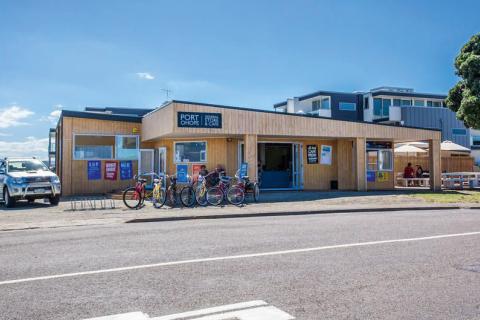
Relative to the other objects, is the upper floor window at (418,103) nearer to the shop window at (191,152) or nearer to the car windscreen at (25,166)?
the shop window at (191,152)

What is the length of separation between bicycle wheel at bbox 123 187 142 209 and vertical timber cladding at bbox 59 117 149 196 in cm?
762

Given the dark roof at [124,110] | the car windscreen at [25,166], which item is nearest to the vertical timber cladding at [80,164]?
the car windscreen at [25,166]

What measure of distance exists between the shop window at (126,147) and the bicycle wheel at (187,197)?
822cm

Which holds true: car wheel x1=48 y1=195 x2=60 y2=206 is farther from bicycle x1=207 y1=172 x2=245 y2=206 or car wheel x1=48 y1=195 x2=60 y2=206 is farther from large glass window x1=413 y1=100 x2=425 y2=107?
large glass window x1=413 y1=100 x2=425 y2=107

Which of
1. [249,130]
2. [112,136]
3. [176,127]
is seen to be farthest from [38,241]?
[112,136]

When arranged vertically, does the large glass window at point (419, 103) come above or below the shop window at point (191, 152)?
above

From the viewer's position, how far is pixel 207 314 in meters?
4.36

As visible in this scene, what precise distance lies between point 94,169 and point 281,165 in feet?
30.2

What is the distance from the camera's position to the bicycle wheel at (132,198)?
1530cm

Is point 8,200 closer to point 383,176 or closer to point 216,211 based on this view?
point 216,211

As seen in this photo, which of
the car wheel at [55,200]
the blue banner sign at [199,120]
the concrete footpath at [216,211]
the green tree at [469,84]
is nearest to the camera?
the concrete footpath at [216,211]

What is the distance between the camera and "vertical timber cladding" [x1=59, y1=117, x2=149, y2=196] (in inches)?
862

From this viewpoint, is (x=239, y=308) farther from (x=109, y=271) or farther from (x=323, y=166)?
(x=323, y=166)

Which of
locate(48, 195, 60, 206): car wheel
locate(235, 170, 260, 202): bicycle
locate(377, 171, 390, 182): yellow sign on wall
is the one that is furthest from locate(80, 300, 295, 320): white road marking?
locate(377, 171, 390, 182): yellow sign on wall
